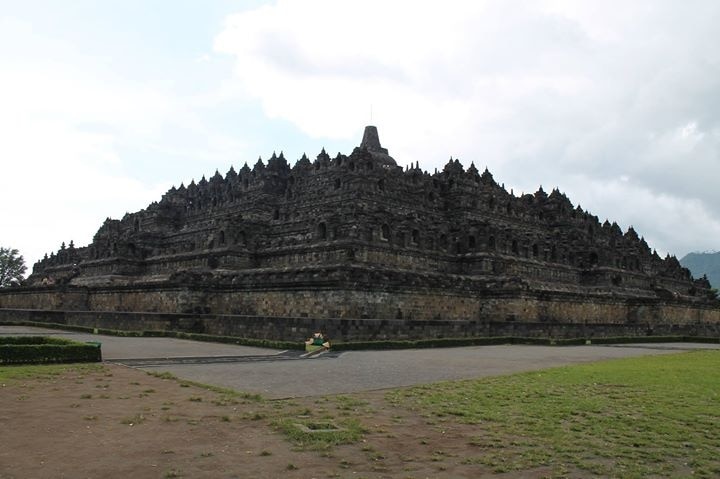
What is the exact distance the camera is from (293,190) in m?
48.7

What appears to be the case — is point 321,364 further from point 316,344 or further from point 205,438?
point 205,438

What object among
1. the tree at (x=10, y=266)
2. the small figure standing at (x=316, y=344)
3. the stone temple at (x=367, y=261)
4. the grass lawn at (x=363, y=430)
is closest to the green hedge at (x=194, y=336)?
the small figure standing at (x=316, y=344)

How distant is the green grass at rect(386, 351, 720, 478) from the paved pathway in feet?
6.27

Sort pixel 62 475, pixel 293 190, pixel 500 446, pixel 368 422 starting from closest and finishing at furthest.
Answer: pixel 62 475, pixel 500 446, pixel 368 422, pixel 293 190

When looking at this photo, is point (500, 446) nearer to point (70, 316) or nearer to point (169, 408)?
point (169, 408)

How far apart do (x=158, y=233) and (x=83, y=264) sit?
767 centimetres

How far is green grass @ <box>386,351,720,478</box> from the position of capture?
8.77 m

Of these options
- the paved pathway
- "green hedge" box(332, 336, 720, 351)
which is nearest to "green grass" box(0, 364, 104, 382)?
the paved pathway

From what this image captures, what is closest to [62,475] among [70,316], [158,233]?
[70,316]

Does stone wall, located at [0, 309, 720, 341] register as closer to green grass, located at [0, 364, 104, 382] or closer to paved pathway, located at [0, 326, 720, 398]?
paved pathway, located at [0, 326, 720, 398]

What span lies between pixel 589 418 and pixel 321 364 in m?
10.7

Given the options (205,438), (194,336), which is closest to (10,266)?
(194,336)

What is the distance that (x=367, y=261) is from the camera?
37500 mm

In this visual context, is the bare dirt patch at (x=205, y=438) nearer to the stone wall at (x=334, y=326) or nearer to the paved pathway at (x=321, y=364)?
the paved pathway at (x=321, y=364)
